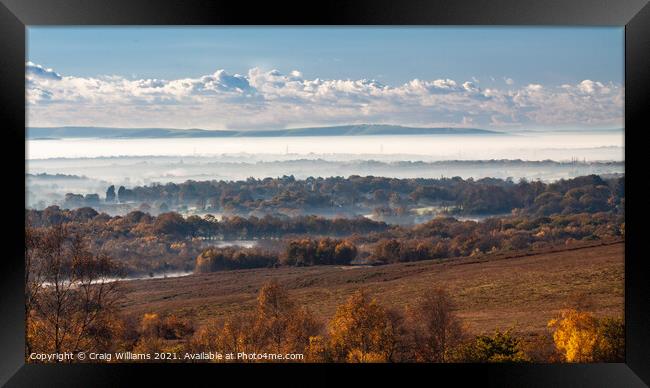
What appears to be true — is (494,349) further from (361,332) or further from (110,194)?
(110,194)

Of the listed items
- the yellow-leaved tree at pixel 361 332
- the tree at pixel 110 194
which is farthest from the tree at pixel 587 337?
the tree at pixel 110 194

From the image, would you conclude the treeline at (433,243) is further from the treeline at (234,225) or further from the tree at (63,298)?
the tree at (63,298)

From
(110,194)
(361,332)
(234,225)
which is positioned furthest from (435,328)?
(110,194)

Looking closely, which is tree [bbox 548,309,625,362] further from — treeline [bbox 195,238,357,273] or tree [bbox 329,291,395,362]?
treeline [bbox 195,238,357,273]

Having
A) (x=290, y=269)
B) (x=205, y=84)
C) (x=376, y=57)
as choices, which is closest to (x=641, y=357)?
(x=376, y=57)

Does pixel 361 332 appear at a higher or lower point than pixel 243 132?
lower

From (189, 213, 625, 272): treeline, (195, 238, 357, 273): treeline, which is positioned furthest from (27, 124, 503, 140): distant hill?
(195, 238, 357, 273): treeline
